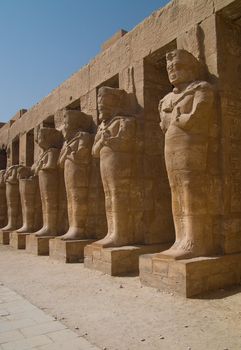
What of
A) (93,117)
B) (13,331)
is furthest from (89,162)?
(13,331)

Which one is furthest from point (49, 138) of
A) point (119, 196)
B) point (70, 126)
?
point (119, 196)

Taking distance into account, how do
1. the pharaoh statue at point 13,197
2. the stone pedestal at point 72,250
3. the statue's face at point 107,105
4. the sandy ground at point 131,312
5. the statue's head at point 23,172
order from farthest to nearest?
1. the pharaoh statue at point 13,197
2. the statue's head at point 23,172
3. the stone pedestal at point 72,250
4. the statue's face at point 107,105
5. the sandy ground at point 131,312

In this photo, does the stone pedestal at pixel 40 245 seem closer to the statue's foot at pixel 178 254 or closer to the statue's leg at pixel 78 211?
the statue's leg at pixel 78 211

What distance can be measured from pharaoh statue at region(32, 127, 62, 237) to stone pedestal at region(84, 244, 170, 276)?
2.93m

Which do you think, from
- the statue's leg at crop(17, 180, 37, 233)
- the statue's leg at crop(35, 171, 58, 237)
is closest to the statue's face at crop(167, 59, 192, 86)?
the statue's leg at crop(35, 171, 58, 237)

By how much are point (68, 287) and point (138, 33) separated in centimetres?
477

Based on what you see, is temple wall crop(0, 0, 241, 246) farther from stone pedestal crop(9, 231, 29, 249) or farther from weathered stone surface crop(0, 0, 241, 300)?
stone pedestal crop(9, 231, 29, 249)

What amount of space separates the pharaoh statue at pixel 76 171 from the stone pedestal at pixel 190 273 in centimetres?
287

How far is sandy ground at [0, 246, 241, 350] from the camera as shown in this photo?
328 centimetres

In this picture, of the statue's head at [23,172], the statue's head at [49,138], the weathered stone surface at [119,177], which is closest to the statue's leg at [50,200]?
the statue's head at [49,138]

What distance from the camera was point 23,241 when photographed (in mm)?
10289

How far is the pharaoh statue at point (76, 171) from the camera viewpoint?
25.5ft

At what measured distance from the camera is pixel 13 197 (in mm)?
11836

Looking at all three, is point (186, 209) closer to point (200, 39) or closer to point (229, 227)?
point (229, 227)
